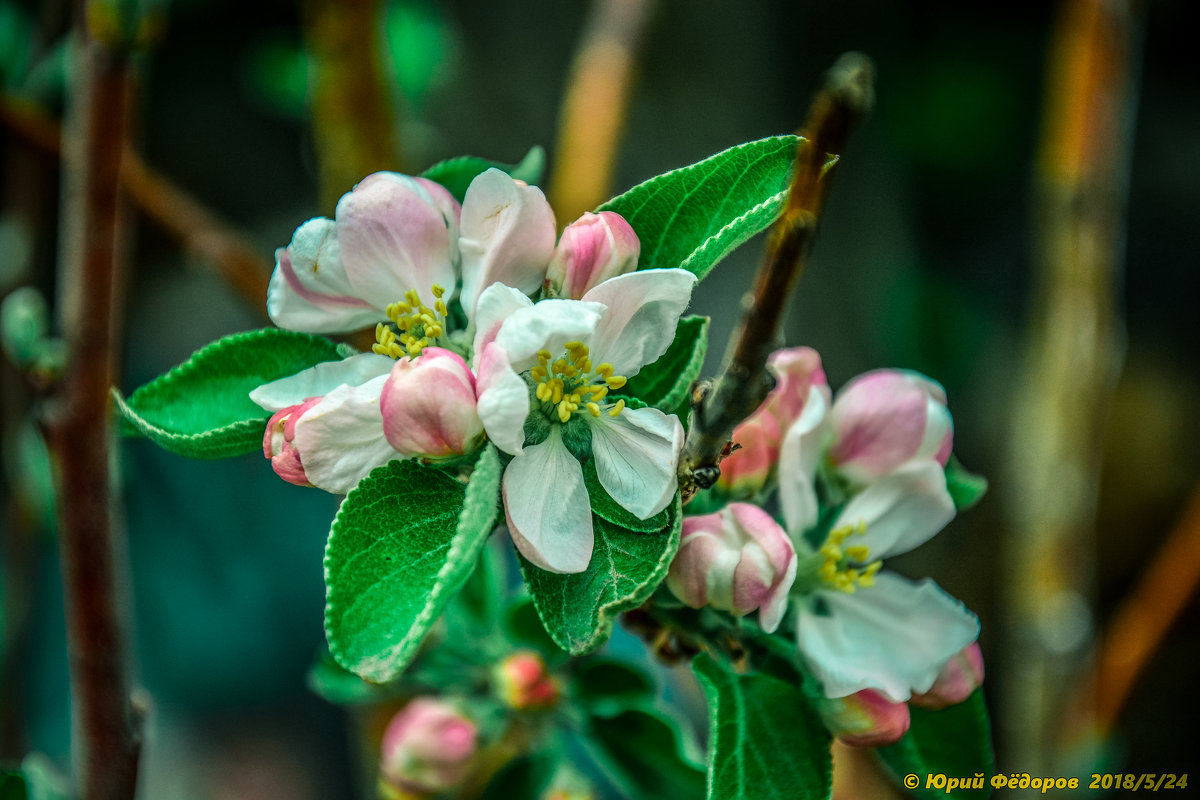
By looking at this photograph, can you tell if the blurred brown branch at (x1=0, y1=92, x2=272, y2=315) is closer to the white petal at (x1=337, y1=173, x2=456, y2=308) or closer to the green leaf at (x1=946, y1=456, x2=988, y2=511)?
the white petal at (x1=337, y1=173, x2=456, y2=308)

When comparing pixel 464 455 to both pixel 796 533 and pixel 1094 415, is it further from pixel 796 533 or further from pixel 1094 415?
pixel 1094 415

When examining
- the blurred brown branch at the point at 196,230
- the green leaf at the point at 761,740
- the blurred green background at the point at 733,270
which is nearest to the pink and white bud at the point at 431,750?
the green leaf at the point at 761,740

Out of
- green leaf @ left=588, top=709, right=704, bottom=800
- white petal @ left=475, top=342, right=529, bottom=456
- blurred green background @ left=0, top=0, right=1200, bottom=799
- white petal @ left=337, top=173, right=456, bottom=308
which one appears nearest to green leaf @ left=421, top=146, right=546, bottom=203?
white petal @ left=337, top=173, right=456, bottom=308

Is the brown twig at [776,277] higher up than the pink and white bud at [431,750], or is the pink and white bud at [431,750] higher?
the brown twig at [776,277]

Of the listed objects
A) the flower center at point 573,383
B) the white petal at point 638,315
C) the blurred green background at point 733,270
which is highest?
the white petal at point 638,315

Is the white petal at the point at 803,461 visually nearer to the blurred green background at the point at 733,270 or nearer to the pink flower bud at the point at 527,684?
the pink flower bud at the point at 527,684

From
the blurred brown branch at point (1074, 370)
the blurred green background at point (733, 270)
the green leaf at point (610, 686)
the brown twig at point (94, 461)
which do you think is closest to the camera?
the brown twig at point (94, 461)
